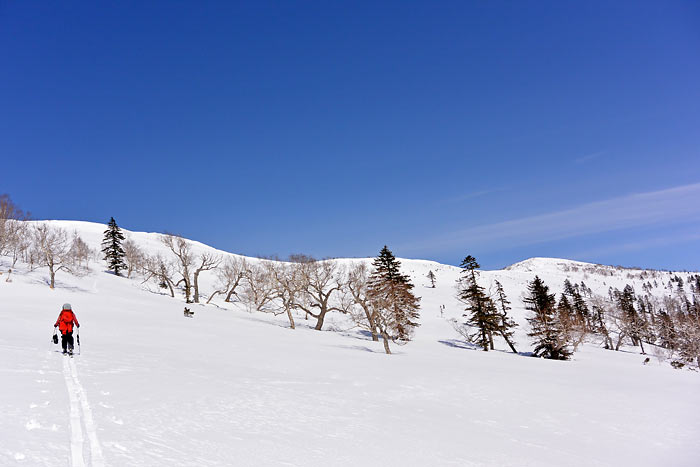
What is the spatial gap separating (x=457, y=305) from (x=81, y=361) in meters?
98.6

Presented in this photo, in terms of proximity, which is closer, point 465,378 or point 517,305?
point 465,378

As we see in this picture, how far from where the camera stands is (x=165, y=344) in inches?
798

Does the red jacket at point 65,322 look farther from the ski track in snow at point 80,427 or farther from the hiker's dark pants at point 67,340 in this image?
the ski track in snow at point 80,427

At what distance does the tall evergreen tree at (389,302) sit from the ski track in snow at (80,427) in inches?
929

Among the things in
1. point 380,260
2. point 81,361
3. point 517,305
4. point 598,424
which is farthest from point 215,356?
point 517,305

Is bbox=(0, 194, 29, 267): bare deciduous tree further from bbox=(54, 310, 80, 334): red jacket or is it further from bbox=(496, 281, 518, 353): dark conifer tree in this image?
bbox=(496, 281, 518, 353): dark conifer tree

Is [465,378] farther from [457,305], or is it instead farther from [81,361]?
[457,305]

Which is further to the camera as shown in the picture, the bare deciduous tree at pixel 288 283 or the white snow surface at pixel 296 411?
the bare deciduous tree at pixel 288 283

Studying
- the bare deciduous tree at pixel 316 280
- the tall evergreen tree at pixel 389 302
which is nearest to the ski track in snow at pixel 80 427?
the tall evergreen tree at pixel 389 302

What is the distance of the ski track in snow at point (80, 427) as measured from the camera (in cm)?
483

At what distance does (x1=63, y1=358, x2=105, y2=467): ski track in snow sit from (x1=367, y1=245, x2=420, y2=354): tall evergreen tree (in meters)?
23.6

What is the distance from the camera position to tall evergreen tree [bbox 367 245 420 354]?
31.1 m

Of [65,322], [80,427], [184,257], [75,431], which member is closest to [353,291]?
[65,322]

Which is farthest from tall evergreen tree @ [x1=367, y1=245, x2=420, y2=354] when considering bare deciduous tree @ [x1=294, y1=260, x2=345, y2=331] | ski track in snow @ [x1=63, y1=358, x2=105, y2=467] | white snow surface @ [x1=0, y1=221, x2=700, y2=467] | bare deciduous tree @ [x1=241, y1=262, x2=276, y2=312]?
ski track in snow @ [x1=63, y1=358, x2=105, y2=467]
